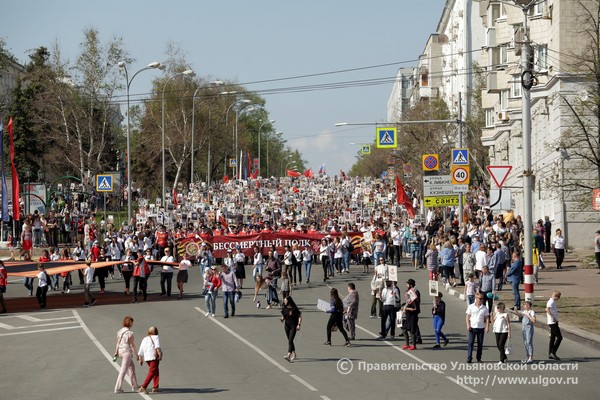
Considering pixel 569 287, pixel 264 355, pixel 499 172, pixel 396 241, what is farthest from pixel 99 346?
pixel 396 241

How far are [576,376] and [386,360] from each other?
13.6 ft

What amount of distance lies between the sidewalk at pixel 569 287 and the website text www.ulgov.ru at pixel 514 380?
4135 millimetres

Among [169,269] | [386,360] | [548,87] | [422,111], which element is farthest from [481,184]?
[386,360]

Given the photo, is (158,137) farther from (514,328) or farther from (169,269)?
(514,328)

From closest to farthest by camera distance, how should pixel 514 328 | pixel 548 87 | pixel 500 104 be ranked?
pixel 514 328 → pixel 548 87 → pixel 500 104

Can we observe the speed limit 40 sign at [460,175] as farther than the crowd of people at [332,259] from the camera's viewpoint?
Yes

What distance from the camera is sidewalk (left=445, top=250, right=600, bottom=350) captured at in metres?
24.6

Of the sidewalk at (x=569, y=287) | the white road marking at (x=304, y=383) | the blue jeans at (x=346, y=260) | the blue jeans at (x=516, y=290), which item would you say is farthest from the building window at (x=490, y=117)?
the white road marking at (x=304, y=383)

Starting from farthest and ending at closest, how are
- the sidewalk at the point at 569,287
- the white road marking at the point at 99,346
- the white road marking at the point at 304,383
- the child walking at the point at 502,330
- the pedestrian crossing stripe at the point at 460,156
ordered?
the pedestrian crossing stripe at the point at 460,156 → the sidewalk at the point at 569,287 → the child walking at the point at 502,330 → the white road marking at the point at 99,346 → the white road marking at the point at 304,383

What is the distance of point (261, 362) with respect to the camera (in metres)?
21.7

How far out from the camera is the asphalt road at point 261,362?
18.5 m

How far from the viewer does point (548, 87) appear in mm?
46000

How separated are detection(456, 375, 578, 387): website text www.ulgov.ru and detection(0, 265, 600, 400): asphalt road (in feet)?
0.07

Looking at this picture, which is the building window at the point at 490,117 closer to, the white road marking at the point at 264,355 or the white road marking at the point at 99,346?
the white road marking at the point at 264,355
